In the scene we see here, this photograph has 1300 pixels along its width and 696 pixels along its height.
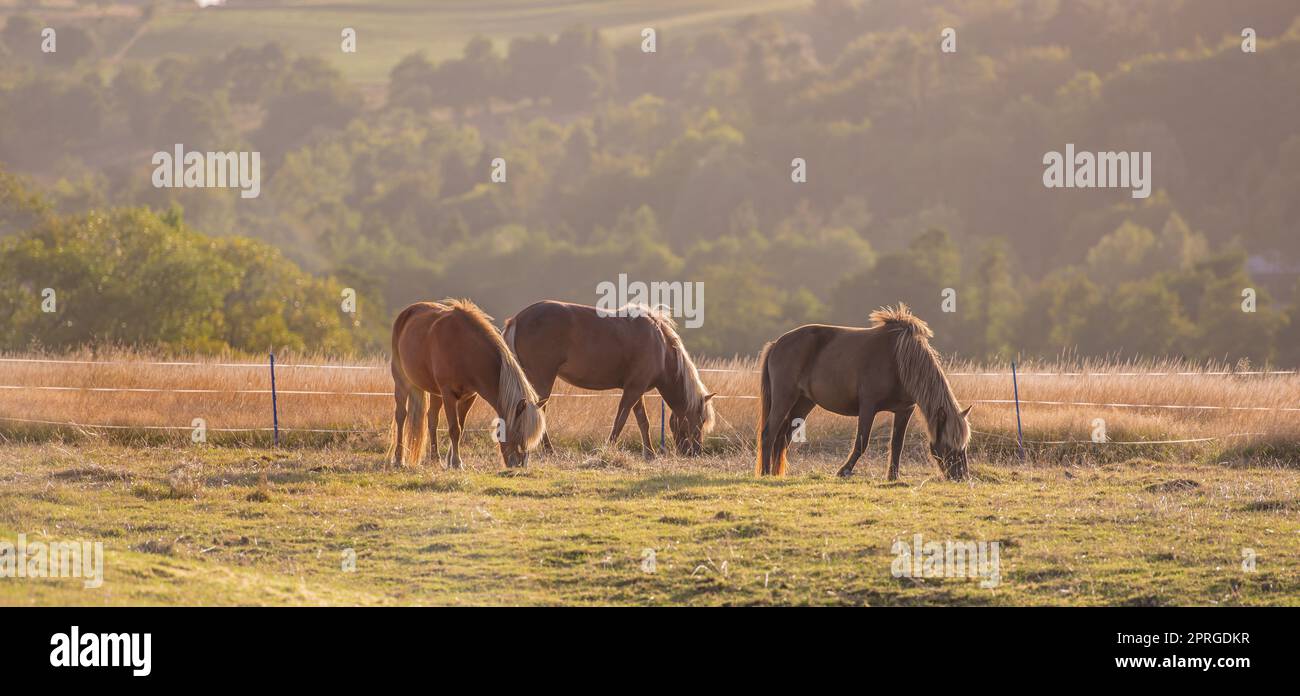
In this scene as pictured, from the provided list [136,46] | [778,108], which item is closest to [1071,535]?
[778,108]

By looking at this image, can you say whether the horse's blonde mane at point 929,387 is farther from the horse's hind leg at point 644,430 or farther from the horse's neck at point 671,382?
the horse's hind leg at point 644,430

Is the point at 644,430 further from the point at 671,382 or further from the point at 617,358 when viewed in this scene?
the point at 617,358

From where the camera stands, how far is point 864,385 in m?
12.8

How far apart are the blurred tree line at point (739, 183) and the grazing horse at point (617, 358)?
1832 centimetres

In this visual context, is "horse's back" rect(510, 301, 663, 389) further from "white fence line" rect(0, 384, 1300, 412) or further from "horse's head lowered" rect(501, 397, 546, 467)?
"horse's head lowered" rect(501, 397, 546, 467)

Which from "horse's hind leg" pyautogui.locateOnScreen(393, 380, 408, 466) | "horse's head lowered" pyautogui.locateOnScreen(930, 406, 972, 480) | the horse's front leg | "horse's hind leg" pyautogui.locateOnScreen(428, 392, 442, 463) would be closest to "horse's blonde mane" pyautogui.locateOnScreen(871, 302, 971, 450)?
"horse's head lowered" pyautogui.locateOnScreen(930, 406, 972, 480)

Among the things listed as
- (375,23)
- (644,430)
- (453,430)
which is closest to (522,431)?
(453,430)

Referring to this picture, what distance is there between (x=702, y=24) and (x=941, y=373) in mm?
182798

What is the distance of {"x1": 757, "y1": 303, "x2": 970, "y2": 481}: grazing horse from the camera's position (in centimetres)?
1249

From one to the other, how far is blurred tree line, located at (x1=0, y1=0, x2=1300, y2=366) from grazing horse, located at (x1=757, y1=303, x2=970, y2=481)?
823 inches

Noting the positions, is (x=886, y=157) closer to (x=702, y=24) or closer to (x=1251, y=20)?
(x=1251, y=20)

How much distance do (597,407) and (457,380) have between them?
14.3 feet
